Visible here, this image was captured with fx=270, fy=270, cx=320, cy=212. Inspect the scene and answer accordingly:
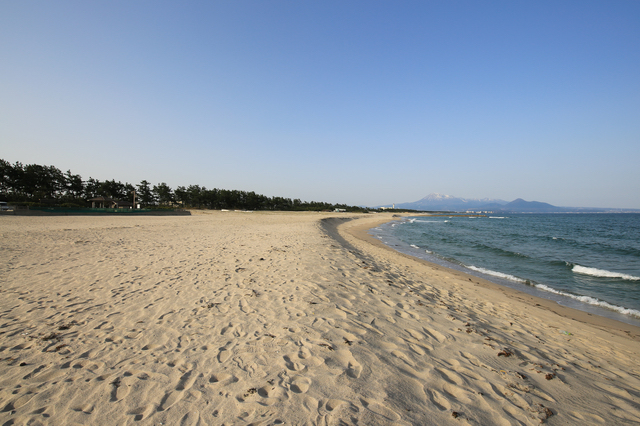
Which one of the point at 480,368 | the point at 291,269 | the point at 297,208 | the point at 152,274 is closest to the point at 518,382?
the point at 480,368

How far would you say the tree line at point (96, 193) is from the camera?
48531mm

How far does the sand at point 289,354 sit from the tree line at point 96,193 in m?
49.1

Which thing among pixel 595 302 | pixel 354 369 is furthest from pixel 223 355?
pixel 595 302

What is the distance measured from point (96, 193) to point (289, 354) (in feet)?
267

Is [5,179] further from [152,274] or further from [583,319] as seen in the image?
[583,319]

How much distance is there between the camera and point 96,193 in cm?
6481

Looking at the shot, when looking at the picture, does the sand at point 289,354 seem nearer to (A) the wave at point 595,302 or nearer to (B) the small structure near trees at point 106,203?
(A) the wave at point 595,302

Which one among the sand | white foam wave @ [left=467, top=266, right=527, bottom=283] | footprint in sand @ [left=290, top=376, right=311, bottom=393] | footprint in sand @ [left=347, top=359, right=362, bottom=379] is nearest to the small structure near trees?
the sand

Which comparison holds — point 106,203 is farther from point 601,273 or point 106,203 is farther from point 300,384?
point 601,273

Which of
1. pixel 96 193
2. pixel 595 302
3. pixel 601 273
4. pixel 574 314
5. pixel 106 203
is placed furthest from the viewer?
pixel 96 193

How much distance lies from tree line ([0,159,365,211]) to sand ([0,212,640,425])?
4911 centimetres

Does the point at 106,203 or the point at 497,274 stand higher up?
the point at 106,203

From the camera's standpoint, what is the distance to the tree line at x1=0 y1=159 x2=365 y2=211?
4853 cm

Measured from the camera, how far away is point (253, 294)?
234 inches
